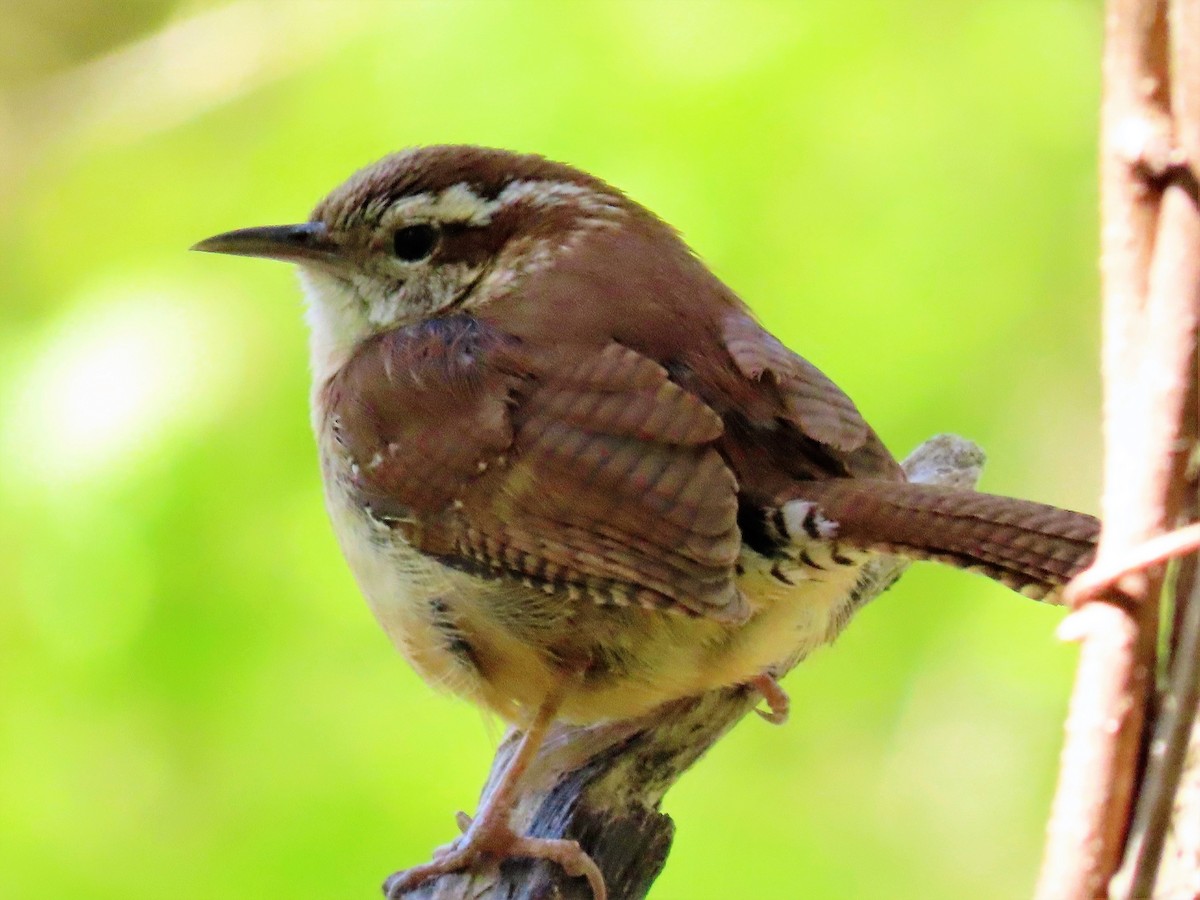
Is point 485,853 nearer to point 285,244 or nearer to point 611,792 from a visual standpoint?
point 611,792

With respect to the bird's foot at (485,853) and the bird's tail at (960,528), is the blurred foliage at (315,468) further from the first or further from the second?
the bird's tail at (960,528)

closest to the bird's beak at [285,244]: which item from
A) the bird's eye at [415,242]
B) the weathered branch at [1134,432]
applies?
the bird's eye at [415,242]

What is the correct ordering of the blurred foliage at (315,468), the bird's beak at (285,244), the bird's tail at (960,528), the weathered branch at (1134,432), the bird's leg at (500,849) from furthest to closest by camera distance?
→ the blurred foliage at (315,468) → the bird's beak at (285,244) → the bird's leg at (500,849) → the bird's tail at (960,528) → the weathered branch at (1134,432)

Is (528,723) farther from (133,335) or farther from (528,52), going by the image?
(528,52)

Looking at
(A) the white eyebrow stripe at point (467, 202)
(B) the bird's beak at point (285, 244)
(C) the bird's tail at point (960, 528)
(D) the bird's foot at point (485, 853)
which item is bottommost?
(D) the bird's foot at point (485, 853)

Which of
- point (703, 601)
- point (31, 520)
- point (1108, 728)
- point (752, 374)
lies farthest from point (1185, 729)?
point (31, 520)

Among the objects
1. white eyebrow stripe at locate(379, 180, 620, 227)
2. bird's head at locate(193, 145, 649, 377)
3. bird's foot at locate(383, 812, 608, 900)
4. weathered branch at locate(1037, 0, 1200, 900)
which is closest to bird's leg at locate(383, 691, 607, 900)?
bird's foot at locate(383, 812, 608, 900)

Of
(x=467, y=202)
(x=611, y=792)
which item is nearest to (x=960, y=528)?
(x=611, y=792)
